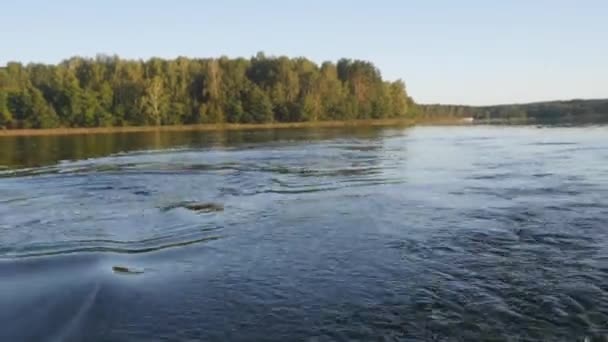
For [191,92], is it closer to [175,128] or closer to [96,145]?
[175,128]

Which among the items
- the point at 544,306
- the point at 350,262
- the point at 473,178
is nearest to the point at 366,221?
the point at 350,262

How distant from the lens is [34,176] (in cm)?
2545

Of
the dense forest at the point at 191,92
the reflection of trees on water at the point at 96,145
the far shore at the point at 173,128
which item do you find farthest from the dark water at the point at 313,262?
the dense forest at the point at 191,92

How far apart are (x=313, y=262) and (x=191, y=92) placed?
12183 centimetres

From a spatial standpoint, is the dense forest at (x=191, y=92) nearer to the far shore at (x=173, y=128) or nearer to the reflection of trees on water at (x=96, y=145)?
the far shore at (x=173, y=128)

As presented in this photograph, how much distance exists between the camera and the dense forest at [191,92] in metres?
108

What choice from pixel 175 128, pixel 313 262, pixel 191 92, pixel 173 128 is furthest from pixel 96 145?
pixel 191 92

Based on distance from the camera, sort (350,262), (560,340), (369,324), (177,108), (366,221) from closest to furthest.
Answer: (560,340), (369,324), (350,262), (366,221), (177,108)

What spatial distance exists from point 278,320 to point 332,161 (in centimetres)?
2339

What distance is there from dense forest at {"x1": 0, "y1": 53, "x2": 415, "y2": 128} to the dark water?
96.0m

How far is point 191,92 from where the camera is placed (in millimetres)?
127125

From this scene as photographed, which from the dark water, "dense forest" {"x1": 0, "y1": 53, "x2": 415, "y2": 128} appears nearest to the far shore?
"dense forest" {"x1": 0, "y1": 53, "x2": 415, "y2": 128}

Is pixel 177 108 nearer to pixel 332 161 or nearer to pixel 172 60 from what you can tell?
pixel 172 60

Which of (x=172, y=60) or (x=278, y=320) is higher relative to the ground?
(x=172, y=60)
